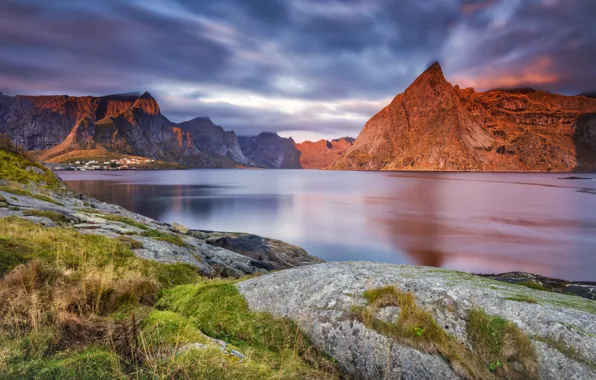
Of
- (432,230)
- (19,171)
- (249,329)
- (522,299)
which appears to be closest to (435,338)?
(522,299)

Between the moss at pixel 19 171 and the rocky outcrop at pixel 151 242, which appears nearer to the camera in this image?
the rocky outcrop at pixel 151 242

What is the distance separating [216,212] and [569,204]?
236 feet

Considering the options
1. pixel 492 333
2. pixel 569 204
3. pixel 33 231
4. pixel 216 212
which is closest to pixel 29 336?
pixel 492 333

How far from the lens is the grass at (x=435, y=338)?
5.23 metres

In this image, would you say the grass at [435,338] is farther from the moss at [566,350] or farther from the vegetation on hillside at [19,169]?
the vegetation on hillside at [19,169]

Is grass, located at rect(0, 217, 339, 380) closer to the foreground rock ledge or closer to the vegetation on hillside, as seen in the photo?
→ the foreground rock ledge

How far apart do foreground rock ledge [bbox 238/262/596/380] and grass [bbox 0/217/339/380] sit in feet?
1.32

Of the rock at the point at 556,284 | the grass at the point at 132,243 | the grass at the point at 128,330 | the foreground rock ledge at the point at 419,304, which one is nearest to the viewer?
the grass at the point at 128,330

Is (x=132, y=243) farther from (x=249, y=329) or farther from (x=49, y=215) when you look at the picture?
(x=249, y=329)

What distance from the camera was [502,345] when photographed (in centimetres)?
550

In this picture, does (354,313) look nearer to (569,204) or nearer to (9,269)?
(9,269)

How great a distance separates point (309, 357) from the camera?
5648 millimetres

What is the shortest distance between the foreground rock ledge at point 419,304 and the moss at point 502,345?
152 millimetres

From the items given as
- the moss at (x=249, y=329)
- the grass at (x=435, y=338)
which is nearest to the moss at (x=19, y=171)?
the moss at (x=249, y=329)
